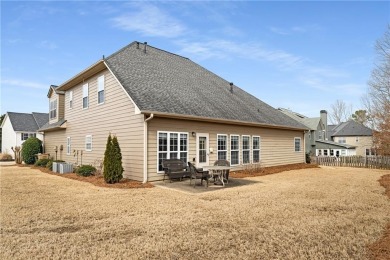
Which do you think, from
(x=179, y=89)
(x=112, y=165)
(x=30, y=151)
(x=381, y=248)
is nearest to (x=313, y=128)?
(x=179, y=89)

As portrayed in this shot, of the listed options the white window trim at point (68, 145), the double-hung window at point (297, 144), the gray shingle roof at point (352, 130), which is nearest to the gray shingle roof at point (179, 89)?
the double-hung window at point (297, 144)

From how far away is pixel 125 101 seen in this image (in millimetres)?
12086

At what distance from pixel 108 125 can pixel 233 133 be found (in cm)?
695

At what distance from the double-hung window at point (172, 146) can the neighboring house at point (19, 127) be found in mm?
25523

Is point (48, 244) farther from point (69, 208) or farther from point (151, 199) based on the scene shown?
point (151, 199)

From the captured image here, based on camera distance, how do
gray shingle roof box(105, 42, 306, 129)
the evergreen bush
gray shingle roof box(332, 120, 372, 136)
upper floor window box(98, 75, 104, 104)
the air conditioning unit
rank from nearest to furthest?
the evergreen bush < gray shingle roof box(105, 42, 306, 129) < upper floor window box(98, 75, 104, 104) < the air conditioning unit < gray shingle roof box(332, 120, 372, 136)

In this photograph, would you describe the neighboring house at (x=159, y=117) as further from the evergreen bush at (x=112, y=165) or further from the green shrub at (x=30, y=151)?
the green shrub at (x=30, y=151)

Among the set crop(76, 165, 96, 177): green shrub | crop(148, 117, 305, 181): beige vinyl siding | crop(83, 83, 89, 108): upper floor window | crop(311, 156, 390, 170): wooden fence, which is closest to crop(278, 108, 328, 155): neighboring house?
crop(311, 156, 390, 170): wooden fence

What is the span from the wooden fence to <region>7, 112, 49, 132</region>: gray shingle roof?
3233 centimetres

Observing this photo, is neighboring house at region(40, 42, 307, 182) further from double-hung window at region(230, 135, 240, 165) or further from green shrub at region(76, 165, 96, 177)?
green shrub at region(76, 165, 96, 177)

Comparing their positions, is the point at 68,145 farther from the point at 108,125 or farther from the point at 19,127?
the point at 19,127

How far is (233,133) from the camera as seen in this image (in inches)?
604

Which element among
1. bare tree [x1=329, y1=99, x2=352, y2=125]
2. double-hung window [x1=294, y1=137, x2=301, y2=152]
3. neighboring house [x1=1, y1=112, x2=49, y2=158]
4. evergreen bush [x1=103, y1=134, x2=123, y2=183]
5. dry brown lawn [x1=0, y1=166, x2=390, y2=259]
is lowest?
dry brown lawn [x1=0, y1=166, x2=390, y2=259]

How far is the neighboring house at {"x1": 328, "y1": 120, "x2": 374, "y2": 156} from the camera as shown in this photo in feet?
135
